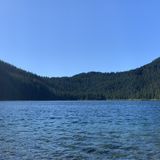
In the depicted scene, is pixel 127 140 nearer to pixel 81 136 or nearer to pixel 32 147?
pixel 81 136

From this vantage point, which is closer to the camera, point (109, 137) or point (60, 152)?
point (60, 152)

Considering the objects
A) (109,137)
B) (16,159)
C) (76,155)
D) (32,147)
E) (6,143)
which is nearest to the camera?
(16,159)

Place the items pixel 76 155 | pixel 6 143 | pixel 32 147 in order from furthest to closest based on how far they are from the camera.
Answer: pixel 6 143 → pixel 32 147 → pixel 76 155

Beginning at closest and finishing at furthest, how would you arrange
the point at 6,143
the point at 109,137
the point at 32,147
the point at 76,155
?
the point at 76,155
the point at 32,147
the point at 6,143
the point at 109,137

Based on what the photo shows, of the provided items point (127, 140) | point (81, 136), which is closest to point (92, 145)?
point (127, 140)

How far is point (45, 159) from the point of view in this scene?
3469 cm

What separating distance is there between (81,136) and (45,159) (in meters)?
16.3

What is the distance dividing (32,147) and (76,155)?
577 cm

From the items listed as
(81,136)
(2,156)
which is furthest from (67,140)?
(2,156)

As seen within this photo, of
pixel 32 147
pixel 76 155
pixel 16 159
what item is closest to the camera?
pixel 16 159

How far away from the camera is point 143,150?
1526 inches

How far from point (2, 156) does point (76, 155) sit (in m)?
6.02

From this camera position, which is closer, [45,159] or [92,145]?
[45,159]

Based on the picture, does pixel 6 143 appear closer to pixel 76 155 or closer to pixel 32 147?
pixel 32 147
